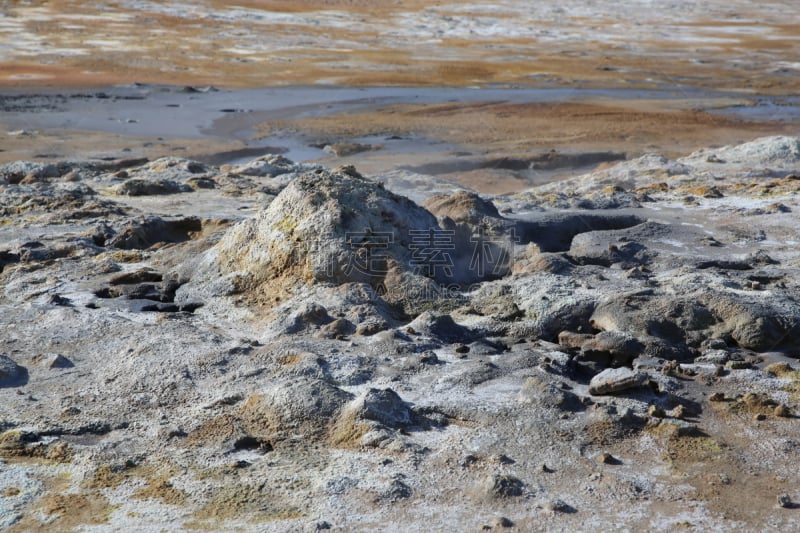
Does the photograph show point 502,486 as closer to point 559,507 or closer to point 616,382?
point 559,507

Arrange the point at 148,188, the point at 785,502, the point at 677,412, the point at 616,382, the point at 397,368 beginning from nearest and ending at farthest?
1. the point at 785,502
2. the point at 677,412
3. the point at 616,382
4. the point at 397,368
5. the point at 148,188

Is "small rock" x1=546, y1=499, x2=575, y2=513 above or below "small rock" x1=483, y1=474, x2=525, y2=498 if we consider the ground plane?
below

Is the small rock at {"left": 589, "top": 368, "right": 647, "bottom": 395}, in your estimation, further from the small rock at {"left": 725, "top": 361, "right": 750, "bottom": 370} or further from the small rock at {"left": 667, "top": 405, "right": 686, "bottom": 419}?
the small rock at {"left": 725, "top": 361, "right": 750, "bottom": 370}

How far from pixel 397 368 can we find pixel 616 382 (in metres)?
0.92

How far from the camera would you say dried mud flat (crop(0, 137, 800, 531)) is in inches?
124

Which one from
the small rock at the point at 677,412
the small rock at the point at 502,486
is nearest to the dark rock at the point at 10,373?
the small rock at the point at 502,486

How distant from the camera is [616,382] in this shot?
12.4 ft

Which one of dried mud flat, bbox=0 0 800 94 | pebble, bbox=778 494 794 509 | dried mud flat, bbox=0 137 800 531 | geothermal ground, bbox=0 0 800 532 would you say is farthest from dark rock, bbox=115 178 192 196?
dried mud flat, bbox=0 0 800 94

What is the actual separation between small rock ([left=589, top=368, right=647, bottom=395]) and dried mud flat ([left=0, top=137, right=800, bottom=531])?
12 millimetres

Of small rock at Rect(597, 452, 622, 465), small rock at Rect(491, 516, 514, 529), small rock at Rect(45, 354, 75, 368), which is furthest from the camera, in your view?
small rock at Rect(45, 354, 75, 368)

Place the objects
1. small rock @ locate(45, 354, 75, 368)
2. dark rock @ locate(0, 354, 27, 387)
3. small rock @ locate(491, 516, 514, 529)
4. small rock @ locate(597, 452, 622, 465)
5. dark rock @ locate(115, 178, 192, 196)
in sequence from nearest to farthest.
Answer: small rock @ locate(491, 516, 514, 529)
small rock @ locate(597, 452, 622, 465)
dark rock @ locate(0, 354, 27, 387)
small rock @ locate(45, 354, 75, 368)
dark rock @ locate(115, 178, 192, 196)

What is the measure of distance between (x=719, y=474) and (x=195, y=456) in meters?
1.88

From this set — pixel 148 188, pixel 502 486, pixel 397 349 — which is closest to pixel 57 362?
pixel 397 349

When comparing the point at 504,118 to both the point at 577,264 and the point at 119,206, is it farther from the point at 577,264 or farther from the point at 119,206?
the point at 577,264
